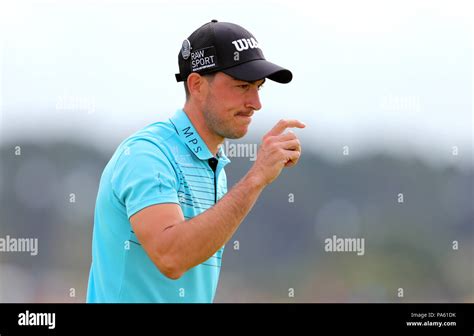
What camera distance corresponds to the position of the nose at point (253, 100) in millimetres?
2744

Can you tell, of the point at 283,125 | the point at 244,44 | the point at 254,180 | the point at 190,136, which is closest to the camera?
the point at 254,180

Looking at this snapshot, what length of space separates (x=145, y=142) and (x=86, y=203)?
5.48 m

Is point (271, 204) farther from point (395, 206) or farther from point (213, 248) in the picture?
point (213, 248)

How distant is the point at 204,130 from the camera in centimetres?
280

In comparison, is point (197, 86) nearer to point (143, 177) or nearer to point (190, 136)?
point (190, 136)

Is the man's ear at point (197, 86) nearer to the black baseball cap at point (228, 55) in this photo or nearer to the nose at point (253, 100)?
the black baseball cap at point (228, 55)

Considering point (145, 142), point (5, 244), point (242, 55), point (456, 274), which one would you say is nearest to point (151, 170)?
point (145, 142)

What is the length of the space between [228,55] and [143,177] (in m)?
0.66

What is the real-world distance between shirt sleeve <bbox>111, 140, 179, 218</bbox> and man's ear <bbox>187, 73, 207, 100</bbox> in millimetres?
413

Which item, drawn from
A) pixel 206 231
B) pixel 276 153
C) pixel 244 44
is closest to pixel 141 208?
pixel 206 231

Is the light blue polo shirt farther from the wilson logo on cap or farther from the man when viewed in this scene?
the wilson logo on cap

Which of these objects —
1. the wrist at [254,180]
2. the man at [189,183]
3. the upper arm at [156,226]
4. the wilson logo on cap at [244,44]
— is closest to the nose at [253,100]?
the man at [189,183]

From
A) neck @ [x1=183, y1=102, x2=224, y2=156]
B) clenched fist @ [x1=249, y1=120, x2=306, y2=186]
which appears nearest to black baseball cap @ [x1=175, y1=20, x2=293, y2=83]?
neck @ [x1=183, y1=102, x2=224, y2=156]

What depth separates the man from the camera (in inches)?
90.6
